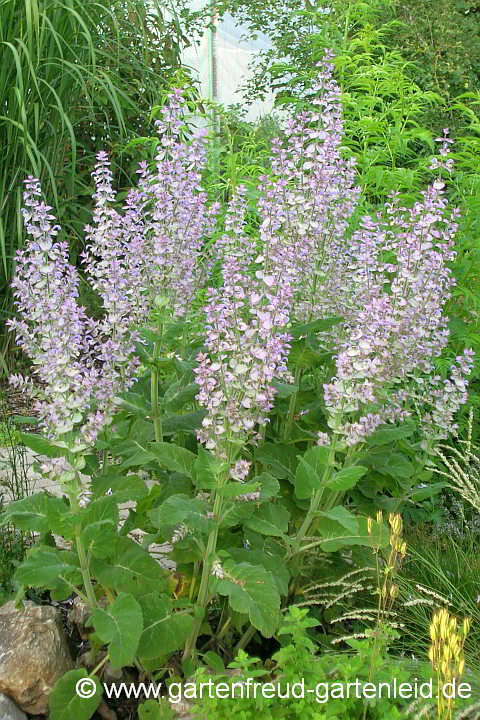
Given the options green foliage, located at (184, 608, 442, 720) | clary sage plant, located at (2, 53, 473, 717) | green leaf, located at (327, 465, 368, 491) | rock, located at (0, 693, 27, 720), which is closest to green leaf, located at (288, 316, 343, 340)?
clary sage plant, located at (2, 53, 473, 717)

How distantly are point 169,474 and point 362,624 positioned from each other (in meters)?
0.85

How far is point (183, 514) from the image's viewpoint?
2109 mm

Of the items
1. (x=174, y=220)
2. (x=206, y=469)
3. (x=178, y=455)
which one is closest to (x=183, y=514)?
(x=206, y=469)

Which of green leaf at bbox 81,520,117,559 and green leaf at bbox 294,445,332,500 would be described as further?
green leaf at bbox 294,445,332,500

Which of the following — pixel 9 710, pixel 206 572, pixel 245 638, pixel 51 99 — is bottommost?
pixel 9 710

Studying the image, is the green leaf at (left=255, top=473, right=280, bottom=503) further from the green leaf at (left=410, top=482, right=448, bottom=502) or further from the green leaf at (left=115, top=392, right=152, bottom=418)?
the green leaf at (left=410, top=482, right=448, bottom=502)

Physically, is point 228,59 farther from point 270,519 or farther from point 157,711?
point 157,711

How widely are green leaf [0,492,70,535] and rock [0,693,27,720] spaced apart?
0.50 metres

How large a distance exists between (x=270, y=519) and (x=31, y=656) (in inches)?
30.5

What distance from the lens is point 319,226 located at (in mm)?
2508

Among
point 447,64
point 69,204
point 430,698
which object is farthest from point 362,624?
point 447,64

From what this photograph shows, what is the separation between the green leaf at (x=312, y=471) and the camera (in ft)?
7.50

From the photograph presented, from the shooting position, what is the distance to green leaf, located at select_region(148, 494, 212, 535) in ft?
6.91

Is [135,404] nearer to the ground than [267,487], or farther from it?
farther from it
